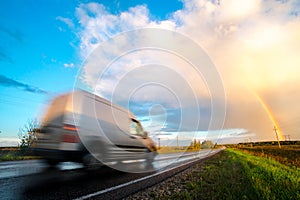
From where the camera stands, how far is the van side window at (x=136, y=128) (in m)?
8.03

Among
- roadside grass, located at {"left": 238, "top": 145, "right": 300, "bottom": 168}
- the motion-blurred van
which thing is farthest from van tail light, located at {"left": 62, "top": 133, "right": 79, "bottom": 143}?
roadside grass, located at {"left": 238, "top": 145, "right": 300, "bottom": 168}

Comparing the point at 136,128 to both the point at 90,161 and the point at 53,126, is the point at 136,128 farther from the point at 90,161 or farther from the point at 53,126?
the point at 53,126

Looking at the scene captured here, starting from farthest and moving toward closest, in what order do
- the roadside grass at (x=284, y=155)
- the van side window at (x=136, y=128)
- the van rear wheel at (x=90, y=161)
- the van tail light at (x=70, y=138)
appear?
the roadside grass at (x=284, y=155), the van side window at (x=136, y=128), the van rear wheel at (x=90, y=161), the van tail light at (x=70, y=138)

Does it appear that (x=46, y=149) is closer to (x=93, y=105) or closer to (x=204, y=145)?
(x=93, y=105)

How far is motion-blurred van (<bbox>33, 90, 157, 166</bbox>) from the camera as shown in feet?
16.9

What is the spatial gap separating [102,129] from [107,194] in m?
2.61

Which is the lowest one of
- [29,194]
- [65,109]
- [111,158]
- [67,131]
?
[29,194]

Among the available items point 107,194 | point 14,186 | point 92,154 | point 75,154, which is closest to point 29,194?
point 14,186

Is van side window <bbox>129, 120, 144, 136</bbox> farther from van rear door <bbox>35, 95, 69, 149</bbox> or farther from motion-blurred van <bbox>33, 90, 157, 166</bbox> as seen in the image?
van rear door <bbox>35, 95, 69, 149</bbox>

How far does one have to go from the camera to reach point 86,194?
3.63 meters

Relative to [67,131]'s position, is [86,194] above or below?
below

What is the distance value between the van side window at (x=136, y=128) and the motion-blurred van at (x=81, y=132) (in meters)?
0.83

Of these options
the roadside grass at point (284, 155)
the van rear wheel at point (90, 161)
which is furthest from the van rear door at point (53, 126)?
the roadside grass at point (284, 155)

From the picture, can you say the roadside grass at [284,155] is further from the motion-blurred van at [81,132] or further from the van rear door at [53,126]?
the van rear door at [53,126]
